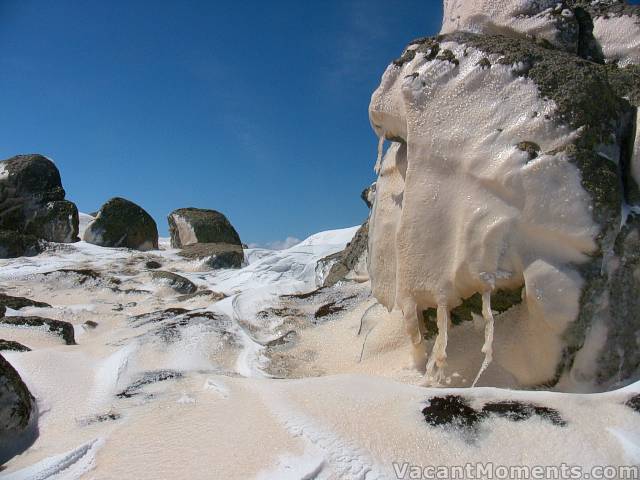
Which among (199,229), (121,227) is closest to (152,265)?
(199,229)

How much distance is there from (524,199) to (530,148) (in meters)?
0.28

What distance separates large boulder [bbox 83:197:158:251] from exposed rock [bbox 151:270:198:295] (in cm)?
603

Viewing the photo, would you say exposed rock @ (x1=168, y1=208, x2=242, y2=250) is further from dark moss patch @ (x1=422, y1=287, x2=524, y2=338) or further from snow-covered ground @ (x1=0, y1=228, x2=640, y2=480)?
dark moss patch @ (x1=422, y1=287, x2=524, y2=338)

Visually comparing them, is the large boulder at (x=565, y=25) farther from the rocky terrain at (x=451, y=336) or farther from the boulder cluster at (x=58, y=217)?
the boulder cluster at (x=58, y=217)

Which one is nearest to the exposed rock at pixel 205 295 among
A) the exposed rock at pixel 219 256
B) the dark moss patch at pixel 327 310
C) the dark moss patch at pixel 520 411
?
the dark moss patch at pixel 327 310

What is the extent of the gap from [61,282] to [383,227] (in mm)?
6094

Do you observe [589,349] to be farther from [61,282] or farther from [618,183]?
[61,282]

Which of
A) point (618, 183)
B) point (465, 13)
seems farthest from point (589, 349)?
point (465, 13)

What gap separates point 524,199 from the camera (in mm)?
2520

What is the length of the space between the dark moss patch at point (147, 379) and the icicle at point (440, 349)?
1.47 m

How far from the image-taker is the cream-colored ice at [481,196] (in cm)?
247

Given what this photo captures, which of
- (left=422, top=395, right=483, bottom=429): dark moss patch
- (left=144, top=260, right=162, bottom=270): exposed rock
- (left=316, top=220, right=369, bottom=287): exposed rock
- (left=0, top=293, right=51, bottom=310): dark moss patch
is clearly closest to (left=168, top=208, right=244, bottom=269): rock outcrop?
(left=144, top=260, right=162, bottom=270): exposed rock

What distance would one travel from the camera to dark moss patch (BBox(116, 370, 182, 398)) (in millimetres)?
2711

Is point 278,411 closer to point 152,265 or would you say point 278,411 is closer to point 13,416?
point 13,416
